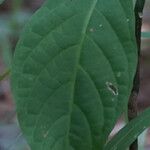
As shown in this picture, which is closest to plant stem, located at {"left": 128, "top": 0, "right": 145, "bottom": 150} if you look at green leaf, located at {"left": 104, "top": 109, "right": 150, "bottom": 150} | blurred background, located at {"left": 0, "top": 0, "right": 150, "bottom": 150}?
green leaf, located at {"left": 104, "top": 109, "right": 150, "bottom": 150}

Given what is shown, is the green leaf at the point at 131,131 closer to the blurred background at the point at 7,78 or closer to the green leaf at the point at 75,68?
the green leaf at the point at 75,68

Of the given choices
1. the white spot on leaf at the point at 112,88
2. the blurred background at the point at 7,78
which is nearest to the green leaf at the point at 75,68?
the white spot on leaf at the point at 112,88

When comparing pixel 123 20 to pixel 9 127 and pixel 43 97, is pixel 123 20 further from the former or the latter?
pixel 9 127

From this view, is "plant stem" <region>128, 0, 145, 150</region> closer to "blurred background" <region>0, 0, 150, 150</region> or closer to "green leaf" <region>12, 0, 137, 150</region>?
"green leaf" <region>12, 0, 137, 150</region>

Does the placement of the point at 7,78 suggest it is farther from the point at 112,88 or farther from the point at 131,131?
the point at 112,88

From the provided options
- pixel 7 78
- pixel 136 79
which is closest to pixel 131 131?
pixel 136 79

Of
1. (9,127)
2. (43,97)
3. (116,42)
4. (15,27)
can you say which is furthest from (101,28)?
(15,27)

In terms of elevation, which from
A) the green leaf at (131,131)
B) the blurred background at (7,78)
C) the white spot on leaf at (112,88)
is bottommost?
the blurred background at (7,78)
